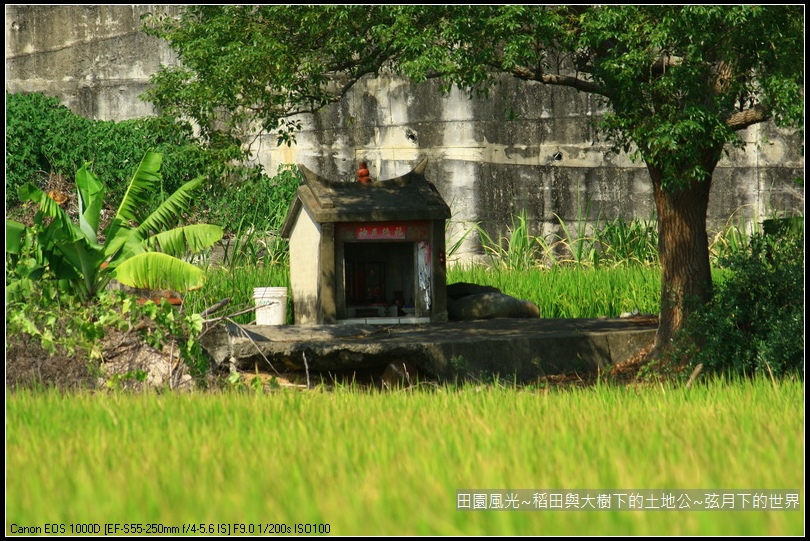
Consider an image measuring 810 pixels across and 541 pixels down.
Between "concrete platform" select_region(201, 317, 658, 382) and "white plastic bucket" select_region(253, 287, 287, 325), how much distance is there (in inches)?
51.5

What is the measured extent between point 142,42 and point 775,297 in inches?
483

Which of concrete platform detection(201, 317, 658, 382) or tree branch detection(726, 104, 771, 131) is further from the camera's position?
concrete platform detection(201, 317, 658, 382)

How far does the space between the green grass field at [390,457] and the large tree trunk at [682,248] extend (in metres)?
3.09

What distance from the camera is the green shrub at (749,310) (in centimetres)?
934

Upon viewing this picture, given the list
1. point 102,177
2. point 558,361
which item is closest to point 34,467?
point 558,361

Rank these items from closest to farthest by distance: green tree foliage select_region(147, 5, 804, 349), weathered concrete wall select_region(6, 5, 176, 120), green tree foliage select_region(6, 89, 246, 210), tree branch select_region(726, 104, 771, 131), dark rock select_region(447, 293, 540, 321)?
green tree foliage select_region(147, 5, 804, 349) < tree branch select_region(726, 104, 771, 131) < dark rock select_region(447, 293, 540, 321) < green tree foliage select_region(6, 89, 246, 210) < weathered concrete wall select_region(6, 5, 176, 120)

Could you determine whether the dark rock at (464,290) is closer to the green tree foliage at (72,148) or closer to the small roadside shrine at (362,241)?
the small roadside shrine at (362,241)

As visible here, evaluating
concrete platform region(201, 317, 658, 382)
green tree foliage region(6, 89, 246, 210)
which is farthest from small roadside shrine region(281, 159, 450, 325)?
green tree foliage region(6, 89, 246, 210)

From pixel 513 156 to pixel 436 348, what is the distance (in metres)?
7.30

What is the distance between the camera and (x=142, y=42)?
707 inches

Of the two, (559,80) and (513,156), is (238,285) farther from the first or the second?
(559,80)

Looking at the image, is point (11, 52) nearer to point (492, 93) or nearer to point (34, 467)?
point (492, 93)

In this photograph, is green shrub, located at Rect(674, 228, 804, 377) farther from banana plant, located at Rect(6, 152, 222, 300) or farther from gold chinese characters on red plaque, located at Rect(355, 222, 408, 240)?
banana plant, located at Rect(6, 152, 222, 300)

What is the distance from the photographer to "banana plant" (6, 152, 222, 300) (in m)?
9.62
